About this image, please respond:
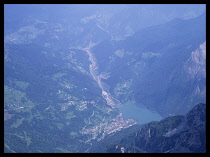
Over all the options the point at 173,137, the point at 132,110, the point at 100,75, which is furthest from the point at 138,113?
the point at 173,137

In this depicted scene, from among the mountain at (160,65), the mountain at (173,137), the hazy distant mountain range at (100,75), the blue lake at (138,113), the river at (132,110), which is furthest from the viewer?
the mountain at (160,65)

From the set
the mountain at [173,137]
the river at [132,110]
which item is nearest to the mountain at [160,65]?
the river at [132,110]

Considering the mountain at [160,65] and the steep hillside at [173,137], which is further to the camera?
the mountain at [160,65]

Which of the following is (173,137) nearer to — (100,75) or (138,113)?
(138,113)

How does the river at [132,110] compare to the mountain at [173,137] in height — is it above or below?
above

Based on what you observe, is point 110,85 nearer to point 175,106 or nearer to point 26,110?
point 175,106

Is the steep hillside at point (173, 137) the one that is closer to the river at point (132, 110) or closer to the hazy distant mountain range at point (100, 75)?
the hazy distant mountain range at point (100, 75)
